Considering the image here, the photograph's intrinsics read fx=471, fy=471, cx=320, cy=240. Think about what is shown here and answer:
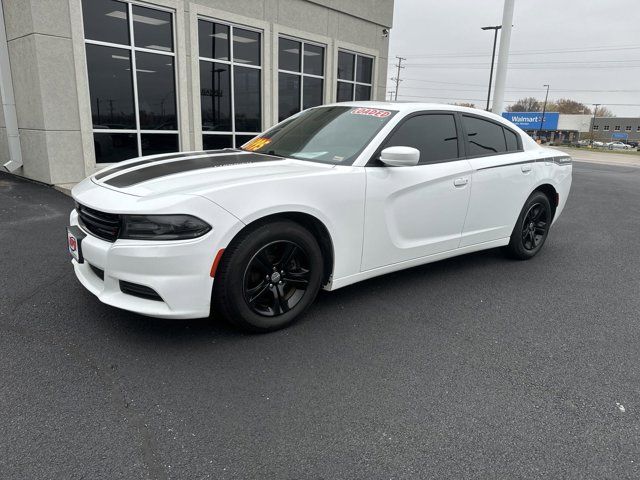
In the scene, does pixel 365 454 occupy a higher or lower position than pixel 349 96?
lower

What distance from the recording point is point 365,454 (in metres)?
2.15

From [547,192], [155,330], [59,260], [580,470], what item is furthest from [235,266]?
[547,192]

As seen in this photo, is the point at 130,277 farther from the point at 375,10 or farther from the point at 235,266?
the point at 375,10

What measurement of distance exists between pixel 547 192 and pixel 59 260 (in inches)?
206

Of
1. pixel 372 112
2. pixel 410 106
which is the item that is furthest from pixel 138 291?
pixel 410 106

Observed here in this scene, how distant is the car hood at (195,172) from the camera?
9.64 feet

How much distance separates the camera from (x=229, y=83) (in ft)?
36.8

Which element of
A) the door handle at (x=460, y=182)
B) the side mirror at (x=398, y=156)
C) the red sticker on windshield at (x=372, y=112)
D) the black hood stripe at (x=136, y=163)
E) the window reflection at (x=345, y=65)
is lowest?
the door handle at (x=460, y=182)

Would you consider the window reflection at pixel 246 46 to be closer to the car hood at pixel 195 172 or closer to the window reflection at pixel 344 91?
the window reflection at pixel 344 91

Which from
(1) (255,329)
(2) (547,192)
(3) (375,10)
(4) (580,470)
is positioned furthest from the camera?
(3) (375,10)

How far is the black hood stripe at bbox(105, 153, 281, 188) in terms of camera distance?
10.4 feet

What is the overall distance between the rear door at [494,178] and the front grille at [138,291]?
282 cm

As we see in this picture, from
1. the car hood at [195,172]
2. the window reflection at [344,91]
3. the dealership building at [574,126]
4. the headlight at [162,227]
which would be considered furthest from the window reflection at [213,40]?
the dealership building at [574,126]

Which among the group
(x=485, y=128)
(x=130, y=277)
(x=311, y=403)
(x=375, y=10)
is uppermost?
(x=375, y=10)
